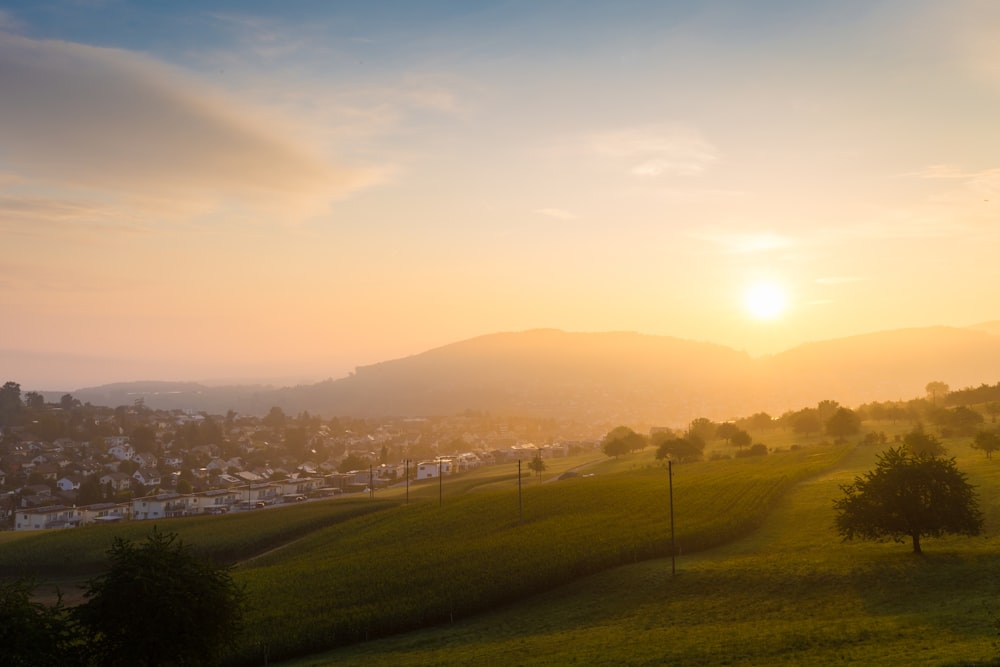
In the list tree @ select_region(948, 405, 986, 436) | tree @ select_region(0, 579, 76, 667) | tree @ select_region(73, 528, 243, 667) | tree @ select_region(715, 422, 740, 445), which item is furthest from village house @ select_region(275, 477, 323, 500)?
tree @ select_region(948, 405, 986, 436)

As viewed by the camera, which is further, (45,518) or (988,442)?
(45,518)

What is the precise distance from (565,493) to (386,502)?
113ft

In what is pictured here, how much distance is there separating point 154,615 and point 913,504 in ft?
154

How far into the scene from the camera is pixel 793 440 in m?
150

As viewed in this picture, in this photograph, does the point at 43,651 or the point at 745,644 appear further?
the point at 745,644

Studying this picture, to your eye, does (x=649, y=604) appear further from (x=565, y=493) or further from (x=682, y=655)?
(x=565, y=493)

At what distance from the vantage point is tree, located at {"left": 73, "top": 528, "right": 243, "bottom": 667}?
3325cm

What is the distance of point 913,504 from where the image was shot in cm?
4991

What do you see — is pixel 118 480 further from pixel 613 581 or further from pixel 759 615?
pixel 759 615

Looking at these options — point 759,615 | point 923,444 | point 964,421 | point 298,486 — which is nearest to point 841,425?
point 964,421

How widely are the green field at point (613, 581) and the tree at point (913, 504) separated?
1.62 meters

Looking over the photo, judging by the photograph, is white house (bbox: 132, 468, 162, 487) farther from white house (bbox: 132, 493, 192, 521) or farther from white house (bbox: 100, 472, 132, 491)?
white house (bbox: 132, 493, 192, 521)

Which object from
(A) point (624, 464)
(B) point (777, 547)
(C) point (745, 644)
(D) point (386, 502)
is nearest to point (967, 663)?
(C) point (745, 644)

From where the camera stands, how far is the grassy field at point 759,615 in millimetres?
31484
